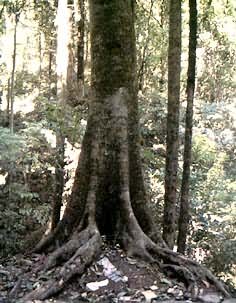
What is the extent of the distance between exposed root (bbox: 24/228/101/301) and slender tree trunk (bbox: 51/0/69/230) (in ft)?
7.10

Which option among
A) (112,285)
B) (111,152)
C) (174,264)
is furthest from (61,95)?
(112,285)

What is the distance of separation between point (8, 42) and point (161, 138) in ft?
48.9

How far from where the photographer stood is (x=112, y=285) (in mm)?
5824

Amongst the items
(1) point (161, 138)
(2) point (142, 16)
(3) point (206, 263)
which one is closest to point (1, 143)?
(3) point (206, 263)

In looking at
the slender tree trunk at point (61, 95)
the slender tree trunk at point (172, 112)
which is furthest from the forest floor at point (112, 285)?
the slender tree trunk at point (61, 95)

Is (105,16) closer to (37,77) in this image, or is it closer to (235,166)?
(235,166)

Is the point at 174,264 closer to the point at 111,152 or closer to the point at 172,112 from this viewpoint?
the point at 111,152

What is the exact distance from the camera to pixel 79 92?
16859mm

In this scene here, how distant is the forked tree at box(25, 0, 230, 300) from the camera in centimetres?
687

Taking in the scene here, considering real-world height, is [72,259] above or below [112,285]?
above

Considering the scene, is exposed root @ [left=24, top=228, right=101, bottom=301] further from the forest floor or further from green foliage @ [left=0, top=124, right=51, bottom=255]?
green foliage @ [left=0, top=124, right=51, bottom=255]

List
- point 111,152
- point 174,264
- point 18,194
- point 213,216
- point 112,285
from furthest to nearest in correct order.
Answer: point 213,216 → point 18,194 → point 111,152 → point 174,264 → point 112,285

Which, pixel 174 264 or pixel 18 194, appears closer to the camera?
pixel 174 264

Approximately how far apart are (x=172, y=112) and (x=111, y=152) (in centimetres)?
168
